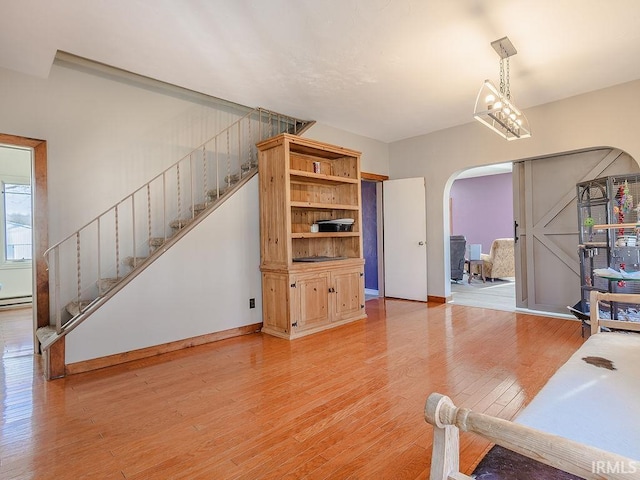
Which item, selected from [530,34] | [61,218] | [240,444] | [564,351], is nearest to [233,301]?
[61,218]

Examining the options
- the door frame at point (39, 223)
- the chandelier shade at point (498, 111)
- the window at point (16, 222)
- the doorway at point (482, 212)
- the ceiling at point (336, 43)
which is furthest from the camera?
the doorway at point (482, 212)

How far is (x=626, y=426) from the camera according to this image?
1018mm

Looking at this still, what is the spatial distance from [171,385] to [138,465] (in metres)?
1.01

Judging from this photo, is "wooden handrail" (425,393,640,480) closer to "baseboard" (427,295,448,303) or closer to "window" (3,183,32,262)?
"baseboard" (427,295,448,303)

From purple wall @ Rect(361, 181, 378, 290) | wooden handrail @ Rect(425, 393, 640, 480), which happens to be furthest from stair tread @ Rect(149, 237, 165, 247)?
purple wall @ Rect(361, 181, 378, 290)

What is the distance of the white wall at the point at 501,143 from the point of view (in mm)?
3932

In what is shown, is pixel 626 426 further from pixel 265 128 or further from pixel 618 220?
pixel 265 128

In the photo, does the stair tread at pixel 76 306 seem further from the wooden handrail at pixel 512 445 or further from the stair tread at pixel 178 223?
the wooden handrail at pixel 512 445

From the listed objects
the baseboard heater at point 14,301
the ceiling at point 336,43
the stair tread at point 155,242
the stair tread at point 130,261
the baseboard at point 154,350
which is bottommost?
the baseboard at point 154,350

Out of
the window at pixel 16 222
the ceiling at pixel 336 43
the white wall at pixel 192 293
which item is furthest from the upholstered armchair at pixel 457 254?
the window at pixel 16 222

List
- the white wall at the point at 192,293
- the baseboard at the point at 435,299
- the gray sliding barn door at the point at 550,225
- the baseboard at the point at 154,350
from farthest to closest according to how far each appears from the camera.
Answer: the baseboard at the point at 435,299
the gray sliding barn door at the point at 550,225
the white wall at the point at 192,293
the baseboard at the point at 154,350

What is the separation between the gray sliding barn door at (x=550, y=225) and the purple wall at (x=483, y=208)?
4.54 metres

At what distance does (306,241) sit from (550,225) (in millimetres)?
3500

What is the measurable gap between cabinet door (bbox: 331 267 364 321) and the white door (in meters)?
1.51
